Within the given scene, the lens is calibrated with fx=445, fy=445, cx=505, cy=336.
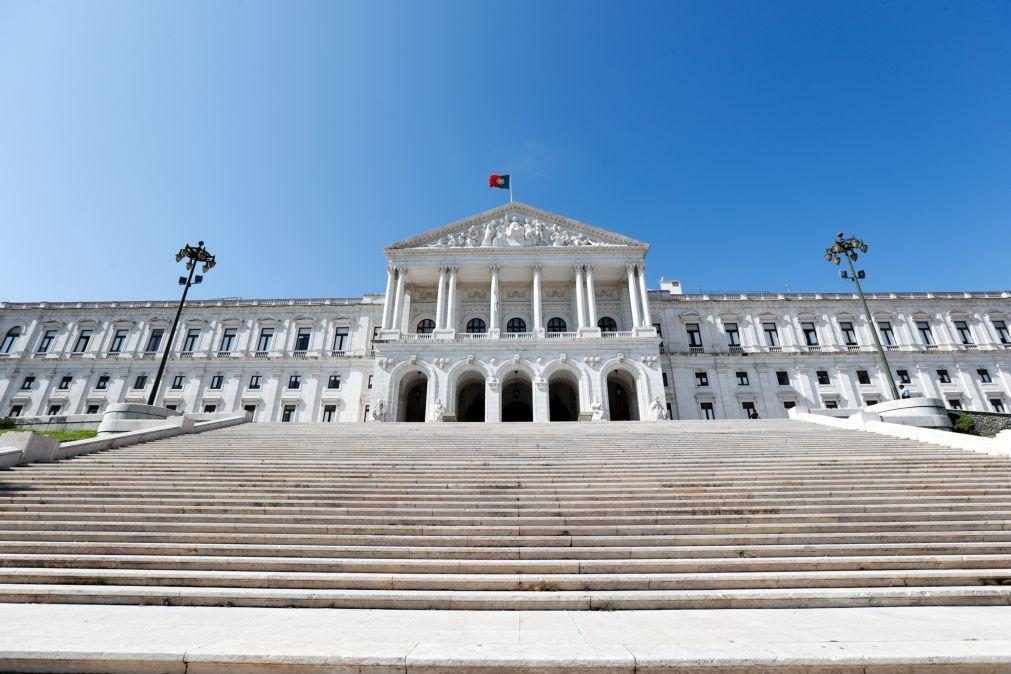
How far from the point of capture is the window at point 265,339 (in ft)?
130

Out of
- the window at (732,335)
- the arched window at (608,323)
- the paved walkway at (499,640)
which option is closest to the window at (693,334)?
the window at (732,335)

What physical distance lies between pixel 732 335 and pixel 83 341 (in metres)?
57.7

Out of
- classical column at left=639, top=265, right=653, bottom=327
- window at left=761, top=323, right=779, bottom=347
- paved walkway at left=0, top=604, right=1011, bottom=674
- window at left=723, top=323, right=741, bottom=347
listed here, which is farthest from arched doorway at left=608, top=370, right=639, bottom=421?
paved walkway at left=0, top=604, right=1011, bottom=674

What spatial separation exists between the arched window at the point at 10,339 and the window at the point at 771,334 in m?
65.9

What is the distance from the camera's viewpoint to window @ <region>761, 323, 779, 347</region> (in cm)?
3806

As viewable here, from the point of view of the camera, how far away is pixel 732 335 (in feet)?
127

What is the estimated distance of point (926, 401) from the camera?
62.7 ft

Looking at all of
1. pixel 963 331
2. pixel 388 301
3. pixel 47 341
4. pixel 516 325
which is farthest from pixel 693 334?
pixel 47 341

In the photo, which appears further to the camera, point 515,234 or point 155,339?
point 155,339

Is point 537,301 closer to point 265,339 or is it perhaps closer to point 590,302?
point 590,302

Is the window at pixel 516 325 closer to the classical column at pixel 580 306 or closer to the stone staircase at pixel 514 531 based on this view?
the classical column at pixel 580 306

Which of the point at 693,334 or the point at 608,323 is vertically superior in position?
the point at 608,323

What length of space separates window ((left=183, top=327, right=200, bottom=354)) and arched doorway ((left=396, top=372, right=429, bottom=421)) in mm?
20849

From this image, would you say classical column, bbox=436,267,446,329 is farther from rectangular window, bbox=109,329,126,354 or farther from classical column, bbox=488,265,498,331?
rectangular window, bbox=109,329,126,354
